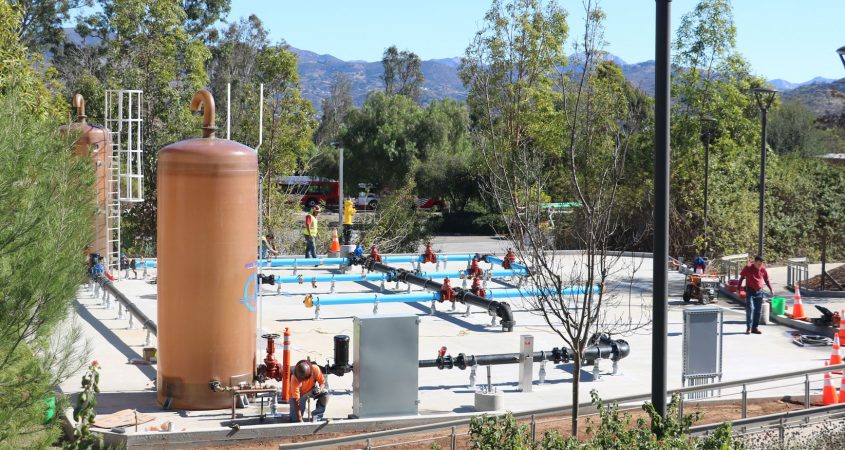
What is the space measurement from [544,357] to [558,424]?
2.67 meters

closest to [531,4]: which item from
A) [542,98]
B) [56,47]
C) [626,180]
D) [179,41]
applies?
[542,98]

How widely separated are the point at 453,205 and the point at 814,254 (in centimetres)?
2863

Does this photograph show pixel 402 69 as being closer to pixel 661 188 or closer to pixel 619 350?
pixel 619 350

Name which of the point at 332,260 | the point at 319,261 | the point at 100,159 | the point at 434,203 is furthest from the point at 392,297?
the point at 434,203

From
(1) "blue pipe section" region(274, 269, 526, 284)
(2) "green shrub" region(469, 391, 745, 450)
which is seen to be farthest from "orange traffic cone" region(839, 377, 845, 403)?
(1) "blue pipe section" region(274, 269, 526, 284)

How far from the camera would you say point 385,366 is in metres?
13.7

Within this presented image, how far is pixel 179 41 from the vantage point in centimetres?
3975

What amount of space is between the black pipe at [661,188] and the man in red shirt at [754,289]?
460 inches

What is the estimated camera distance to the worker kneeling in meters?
13.1

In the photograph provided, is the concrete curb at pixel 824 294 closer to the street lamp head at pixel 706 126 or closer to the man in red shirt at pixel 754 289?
the man in red shirt at pixel 754 289

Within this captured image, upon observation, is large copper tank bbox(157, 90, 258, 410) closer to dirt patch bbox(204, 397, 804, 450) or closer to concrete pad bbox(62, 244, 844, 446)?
concrete pad bbox(62, 244, 844, 446)

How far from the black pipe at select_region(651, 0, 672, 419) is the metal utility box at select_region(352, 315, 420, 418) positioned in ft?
17.1

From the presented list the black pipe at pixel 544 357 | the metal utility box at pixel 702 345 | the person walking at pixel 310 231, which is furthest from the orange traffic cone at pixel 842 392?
the person walking at pixel 310 231

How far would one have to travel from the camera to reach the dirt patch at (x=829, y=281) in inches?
1110
